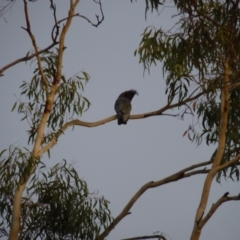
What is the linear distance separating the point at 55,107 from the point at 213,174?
82.6 inches

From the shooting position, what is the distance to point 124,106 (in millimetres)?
8930

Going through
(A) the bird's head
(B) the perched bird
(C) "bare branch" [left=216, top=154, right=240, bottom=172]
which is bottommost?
(C) "bare branch" [left=216, top=154, right=240, bottom=172]

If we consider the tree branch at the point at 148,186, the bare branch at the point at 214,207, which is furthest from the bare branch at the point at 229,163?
the tree branch at the point at 148,186

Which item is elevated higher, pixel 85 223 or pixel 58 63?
pixel 58 63

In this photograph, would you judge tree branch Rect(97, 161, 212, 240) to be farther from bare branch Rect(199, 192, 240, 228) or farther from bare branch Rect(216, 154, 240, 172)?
bare branch Rect(199, 192, 240, 228)

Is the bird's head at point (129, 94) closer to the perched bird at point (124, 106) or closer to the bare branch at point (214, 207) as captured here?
the perched bird at point (124, 106)

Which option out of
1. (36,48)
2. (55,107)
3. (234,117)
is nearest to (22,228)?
(55,107)

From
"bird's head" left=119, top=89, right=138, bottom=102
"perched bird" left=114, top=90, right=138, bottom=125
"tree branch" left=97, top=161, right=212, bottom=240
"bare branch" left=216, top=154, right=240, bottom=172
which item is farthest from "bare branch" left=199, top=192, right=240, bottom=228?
"bird's head" left=119, top=89, right=138, bottom=102

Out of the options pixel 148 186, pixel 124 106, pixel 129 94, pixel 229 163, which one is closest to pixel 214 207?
pixel 229 163

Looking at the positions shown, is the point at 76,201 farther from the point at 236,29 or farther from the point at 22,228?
the point at 236,29

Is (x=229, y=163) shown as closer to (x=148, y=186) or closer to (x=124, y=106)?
(x=148, y=186)

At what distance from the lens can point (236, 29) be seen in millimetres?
6191

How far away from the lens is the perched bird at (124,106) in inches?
333

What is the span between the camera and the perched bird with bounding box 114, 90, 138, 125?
8461 millimetres
